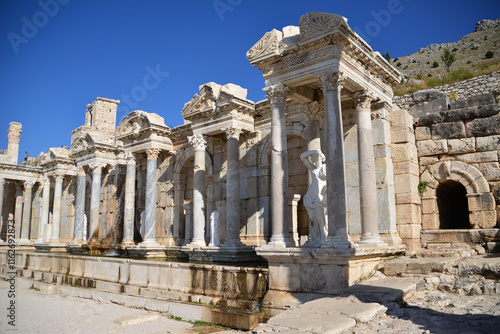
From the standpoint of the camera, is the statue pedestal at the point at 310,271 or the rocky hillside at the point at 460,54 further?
the rocky hillside at the point at 460,54

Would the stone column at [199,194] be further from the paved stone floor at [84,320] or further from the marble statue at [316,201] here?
the marble statue at [316,201]

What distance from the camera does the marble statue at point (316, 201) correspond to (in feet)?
31.0

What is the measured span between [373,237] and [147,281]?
645cm

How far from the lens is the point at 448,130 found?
38.7 feet

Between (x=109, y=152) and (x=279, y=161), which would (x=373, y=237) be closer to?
(x=279, y=161)

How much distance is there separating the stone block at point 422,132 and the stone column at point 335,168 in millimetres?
3833

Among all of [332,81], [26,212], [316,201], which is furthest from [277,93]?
[26,212]

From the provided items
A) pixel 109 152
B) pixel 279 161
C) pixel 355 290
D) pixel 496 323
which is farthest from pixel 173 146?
pixel 496 323

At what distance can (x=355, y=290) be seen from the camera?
308 inches

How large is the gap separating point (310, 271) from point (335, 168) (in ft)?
7.74

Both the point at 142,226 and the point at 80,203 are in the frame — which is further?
the point at 80,203

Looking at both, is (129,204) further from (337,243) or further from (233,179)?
(337,243)

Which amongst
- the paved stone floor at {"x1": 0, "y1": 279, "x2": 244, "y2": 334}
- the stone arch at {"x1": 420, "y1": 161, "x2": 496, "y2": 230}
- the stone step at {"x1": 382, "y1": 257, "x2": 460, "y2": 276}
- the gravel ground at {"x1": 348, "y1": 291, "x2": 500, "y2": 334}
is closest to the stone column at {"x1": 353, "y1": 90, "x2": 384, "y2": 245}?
the stone step at {"x1": 382, "y1": 257, "x2": 460, "y2": 276}

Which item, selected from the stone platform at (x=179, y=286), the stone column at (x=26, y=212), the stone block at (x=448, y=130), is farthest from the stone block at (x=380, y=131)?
the stone column at (x=26, y=212)
